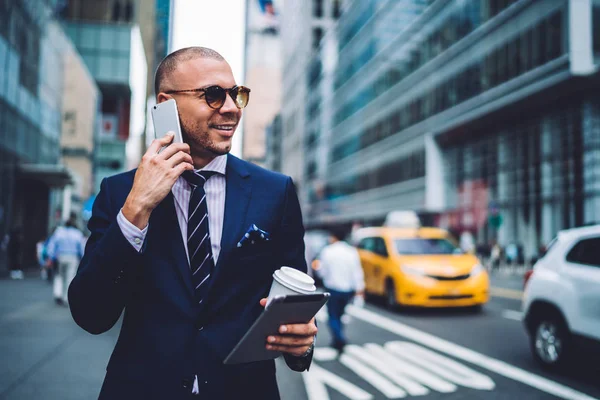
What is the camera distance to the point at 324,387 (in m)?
6.27

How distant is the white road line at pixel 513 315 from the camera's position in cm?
1166

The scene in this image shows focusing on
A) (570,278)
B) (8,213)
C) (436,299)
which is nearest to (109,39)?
(8,213)

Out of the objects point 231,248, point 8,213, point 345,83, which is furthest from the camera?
point 345,83

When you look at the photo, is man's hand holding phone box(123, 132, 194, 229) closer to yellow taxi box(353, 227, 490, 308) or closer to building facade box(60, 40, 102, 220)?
yellow taxi box(353, 227, 490, 308)

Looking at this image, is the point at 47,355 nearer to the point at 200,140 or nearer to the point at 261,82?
the point at 200,140

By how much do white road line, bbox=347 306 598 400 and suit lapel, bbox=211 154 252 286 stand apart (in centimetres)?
512

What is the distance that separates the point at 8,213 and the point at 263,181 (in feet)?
77.0

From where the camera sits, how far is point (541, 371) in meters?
7.03

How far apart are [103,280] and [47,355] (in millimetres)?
6499

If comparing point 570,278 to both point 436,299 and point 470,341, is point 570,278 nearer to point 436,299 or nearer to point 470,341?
point 470,341

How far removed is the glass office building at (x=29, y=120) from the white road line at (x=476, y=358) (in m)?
16.0

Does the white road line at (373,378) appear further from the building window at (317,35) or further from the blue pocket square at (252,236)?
the building window at (317,35)

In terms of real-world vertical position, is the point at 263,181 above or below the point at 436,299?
above

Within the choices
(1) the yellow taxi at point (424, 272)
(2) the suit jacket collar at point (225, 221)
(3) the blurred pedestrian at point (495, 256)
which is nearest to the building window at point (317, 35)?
(3) the blurred pedestrian at point (495, 256)
